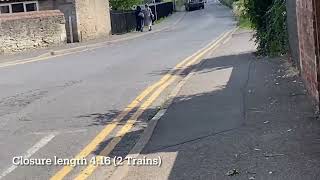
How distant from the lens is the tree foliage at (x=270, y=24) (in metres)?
13.5

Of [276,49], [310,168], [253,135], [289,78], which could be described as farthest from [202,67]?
[310,168]

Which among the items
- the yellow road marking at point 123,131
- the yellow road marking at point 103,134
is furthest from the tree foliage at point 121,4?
the yellow road marking at point 103,134

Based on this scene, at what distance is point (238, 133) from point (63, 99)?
17.3 feet

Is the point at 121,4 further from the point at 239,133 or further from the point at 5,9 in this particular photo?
the point at 239,133

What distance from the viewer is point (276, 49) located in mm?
15125

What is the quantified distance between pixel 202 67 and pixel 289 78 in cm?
432

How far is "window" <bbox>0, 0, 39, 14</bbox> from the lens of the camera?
29.7 m

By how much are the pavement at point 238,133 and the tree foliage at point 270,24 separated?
5.31ft

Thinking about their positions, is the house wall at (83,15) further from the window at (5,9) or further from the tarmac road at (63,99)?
the tarmac road at (63,99)

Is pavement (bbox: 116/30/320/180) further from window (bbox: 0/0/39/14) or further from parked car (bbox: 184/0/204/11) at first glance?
parked car (bbox: 184/0/204/11)

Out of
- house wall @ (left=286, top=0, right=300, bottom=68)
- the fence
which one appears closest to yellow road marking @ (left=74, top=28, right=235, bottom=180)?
house wall @ (left=286, top=0, right=300, bottom=68)

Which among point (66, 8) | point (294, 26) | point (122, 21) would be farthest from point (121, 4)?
point (294, 26)

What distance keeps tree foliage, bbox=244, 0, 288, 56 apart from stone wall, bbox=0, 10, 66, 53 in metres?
12.8

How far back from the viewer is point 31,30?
2736 cm
